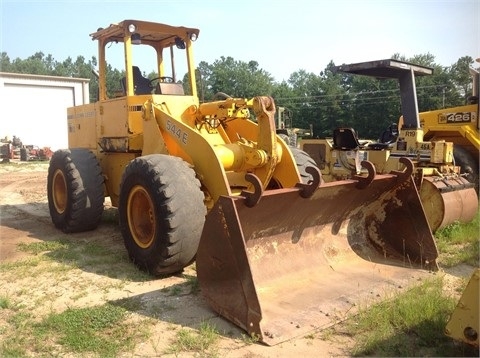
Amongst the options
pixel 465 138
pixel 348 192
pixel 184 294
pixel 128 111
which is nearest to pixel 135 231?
pixel 184 294

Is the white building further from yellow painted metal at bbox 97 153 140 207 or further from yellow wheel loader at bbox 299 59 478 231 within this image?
yellow wheel loader at bbox 299 59 478 231

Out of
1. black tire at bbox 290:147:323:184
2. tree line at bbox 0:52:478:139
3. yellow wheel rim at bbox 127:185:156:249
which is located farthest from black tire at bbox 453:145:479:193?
tree line at bbox 0:52:478:139

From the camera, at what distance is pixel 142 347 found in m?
3.42

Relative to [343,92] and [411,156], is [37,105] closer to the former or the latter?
[411,156]

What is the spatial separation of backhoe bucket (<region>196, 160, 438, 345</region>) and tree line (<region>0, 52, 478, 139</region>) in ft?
57.0

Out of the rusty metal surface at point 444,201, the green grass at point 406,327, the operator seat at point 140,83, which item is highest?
the operator seat at point 140,83

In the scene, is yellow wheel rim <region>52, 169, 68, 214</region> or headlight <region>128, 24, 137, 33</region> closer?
headlight <region>128, 24, 137, 33</region>

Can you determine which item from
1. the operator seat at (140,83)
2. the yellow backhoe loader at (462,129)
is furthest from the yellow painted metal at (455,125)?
the operator seat at (140,83)

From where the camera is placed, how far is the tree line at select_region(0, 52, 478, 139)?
127ft

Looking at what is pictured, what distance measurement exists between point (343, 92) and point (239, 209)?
171ft

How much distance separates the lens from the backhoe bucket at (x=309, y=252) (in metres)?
3.61

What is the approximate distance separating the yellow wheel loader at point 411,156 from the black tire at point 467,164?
683 millimetres

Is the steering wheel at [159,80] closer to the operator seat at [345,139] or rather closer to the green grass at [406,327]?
the operator seat at [345,139]

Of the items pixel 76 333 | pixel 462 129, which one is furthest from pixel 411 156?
pixel 76 333
